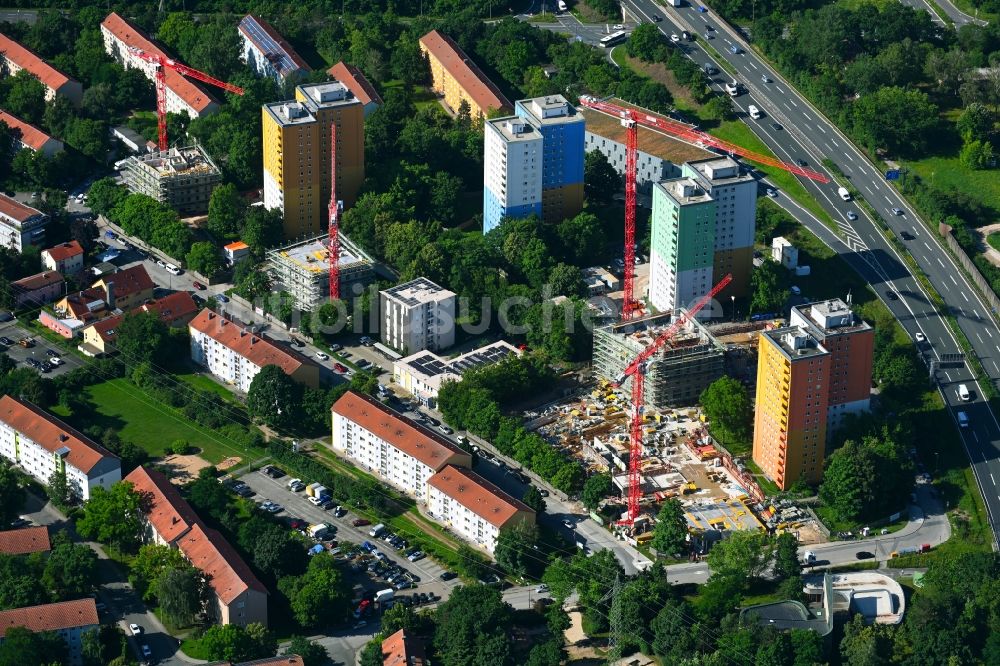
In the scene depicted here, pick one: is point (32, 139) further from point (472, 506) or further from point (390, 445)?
point (472, 506)

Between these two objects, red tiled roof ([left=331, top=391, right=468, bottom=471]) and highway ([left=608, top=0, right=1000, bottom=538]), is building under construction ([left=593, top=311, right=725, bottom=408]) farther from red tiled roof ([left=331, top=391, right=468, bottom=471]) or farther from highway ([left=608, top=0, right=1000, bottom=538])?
highway ([left=608, top=0, right=1000, bottom=538])

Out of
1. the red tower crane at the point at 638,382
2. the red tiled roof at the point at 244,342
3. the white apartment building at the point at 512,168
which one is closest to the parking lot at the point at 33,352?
the red tiled roof at the point at 244,342

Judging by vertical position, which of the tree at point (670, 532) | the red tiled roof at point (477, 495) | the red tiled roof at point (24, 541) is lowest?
the red tiled roof at point (24, 541)

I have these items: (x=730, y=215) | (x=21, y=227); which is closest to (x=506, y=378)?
(x=730, y=215)

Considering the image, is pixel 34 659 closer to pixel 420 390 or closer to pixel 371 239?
pixel 420 390

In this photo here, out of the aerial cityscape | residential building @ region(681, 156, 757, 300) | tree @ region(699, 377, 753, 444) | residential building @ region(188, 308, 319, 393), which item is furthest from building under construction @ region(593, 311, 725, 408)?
residential building @ region(188, 308, 319, 393)

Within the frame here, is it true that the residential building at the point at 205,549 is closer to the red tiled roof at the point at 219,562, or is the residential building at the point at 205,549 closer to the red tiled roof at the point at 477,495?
the red tiled roof at the point at 219,562

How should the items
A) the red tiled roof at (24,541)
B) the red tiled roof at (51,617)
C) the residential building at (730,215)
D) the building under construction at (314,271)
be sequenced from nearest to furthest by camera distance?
the red tiled roof at (51,617) < the red tiled roof at (24,541) < the residential building at (730,215) < the building under construction at (314,271)

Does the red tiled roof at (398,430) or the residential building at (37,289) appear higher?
the residential building at (37,289)
